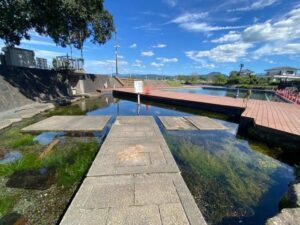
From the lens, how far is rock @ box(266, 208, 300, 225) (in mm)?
1735

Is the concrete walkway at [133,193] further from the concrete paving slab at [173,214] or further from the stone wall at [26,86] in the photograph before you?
the stone wall at [26,86]

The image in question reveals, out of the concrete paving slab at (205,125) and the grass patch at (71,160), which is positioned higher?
the concrete paving slab at (205,125)

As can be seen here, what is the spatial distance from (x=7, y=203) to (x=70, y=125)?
3.77 m

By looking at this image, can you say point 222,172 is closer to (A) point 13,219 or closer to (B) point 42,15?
(A) point 13,219

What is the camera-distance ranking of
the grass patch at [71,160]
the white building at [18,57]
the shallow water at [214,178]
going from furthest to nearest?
the white building at [18,57]
the grass patch at [71,160]
the shallow water at [214,178]

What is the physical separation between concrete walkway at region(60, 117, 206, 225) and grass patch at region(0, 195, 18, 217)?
3.15 feet

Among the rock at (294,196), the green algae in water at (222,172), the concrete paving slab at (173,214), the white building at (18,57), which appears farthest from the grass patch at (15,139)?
the white building at (18,57)

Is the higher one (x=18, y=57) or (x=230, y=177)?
(x=18, y=57)

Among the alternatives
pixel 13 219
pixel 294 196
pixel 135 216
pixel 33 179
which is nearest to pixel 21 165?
pixel 33 179

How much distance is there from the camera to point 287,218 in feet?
5.91

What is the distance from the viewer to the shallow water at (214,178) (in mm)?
2389

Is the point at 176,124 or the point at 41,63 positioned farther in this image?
the point at 41,63

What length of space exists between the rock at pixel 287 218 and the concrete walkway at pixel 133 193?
704 millimetres

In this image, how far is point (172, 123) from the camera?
653 centimetres
